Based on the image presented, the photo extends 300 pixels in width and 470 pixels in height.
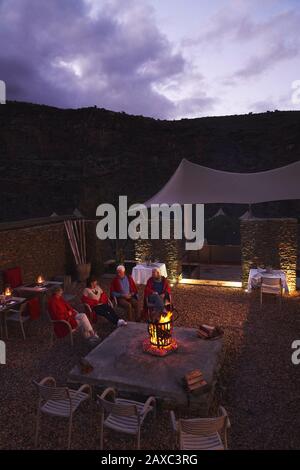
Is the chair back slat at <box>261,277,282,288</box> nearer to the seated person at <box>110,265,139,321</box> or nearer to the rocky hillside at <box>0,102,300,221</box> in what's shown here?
the seated person at <box>110,265,139,321</box>

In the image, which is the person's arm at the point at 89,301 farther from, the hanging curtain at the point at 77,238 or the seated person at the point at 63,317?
the hanging curtain at the point at 77,238

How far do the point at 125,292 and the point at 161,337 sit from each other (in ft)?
7.04

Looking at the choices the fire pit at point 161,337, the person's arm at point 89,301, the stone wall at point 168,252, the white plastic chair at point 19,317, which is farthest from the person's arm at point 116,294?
the stone wall at point 168,252

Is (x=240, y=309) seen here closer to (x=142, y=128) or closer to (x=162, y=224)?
(x=162, y=224)

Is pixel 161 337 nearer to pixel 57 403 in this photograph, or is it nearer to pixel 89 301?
pixel 57 403

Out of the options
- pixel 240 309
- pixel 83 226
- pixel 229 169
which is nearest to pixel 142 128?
pixel 229 169

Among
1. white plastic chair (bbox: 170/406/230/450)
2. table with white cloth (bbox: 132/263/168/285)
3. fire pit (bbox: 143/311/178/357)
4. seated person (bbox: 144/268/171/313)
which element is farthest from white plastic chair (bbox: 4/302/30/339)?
white plastic chair (bbox: 170/406/230/450)

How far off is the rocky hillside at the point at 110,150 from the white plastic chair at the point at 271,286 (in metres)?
23.2

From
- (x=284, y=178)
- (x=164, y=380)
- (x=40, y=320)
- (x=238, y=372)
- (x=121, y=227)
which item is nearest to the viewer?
(x=164, y=380)

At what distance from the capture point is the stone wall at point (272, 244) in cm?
889

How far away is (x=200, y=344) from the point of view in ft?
17.9

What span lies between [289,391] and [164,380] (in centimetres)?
165

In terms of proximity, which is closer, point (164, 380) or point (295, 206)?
point (164, 380)

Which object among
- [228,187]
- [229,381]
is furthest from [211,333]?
[228,187]
